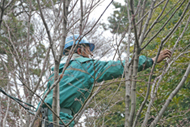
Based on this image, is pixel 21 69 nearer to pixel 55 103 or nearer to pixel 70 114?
pixel 70 114

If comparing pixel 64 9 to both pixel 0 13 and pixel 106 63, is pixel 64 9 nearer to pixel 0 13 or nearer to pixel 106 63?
pixel 0 13

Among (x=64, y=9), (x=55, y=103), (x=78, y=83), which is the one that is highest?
(x=64, y=9)

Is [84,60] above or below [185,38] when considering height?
below

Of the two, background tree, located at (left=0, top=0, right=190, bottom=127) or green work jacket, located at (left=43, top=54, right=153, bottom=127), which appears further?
green work jacket, located at (left=43, top=54, right=153, bottom=127)

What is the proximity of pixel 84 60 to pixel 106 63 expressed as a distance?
0.83ft

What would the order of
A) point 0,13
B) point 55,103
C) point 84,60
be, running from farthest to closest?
point 84,60 → point 0,13 → point 55,103

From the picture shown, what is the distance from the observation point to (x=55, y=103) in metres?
2.03

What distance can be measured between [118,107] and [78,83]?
10.6 m

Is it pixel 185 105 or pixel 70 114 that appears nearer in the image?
pixel 70 114

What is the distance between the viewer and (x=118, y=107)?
521 inches

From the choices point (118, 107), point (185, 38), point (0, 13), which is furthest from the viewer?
point (118, 107)

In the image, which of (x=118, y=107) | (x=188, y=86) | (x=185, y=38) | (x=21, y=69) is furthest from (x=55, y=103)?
(x=118, y=107)

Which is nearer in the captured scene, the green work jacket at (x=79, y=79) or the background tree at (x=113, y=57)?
the background tree at (x=113, y=57)

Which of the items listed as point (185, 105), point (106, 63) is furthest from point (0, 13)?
point (185, 105)
